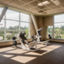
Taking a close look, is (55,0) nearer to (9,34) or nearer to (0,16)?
(0,16)

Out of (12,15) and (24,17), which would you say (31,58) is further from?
(24,17)

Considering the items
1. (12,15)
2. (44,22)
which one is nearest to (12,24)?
(12,15)

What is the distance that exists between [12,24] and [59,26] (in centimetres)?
579

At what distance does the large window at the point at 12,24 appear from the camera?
7468mm

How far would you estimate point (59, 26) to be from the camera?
992 centimetres

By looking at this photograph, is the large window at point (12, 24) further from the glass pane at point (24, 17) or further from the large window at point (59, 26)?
the large window at point (59, 26)

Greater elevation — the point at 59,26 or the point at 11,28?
the point at 59,26

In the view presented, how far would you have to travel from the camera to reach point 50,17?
10.3m

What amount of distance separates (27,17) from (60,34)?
4.69m

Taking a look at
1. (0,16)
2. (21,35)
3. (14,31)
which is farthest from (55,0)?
(14,31)

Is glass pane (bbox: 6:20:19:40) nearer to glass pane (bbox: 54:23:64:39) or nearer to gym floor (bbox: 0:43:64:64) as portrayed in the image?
gym floor (bbox: 0:43:64:64)

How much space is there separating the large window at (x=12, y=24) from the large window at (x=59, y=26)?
12.2ft

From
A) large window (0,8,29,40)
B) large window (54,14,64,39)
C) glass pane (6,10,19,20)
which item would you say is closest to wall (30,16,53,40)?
large window (54,14,64,39)

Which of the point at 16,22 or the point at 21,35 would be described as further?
the point at 16,22
